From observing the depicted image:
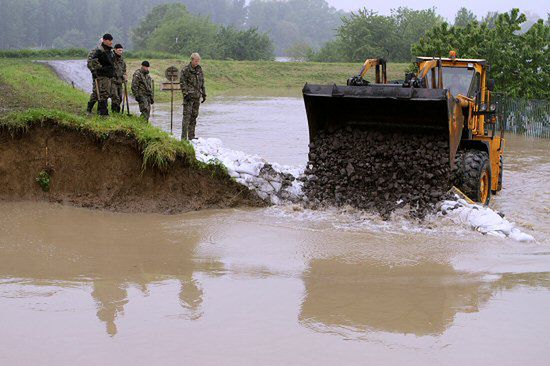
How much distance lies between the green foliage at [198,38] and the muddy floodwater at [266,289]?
227ft

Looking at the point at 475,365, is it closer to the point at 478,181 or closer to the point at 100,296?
the point at 100,296

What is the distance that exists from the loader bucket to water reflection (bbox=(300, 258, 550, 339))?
2.43 meters

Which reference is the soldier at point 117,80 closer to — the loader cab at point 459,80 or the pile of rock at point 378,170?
the pile of rock at point 378,170

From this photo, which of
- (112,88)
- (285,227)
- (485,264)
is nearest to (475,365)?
(485,264)

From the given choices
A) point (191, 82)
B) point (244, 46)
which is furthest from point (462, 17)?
point (191, 82)

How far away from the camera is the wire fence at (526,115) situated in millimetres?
23703

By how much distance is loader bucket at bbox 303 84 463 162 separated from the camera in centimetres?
1002

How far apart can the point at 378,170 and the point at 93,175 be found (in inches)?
177

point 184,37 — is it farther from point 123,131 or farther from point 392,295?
point 392,295

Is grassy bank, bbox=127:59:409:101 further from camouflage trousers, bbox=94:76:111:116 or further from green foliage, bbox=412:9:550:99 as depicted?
camouflage trousers, bbox=94:76:111:116

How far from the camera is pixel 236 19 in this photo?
183 m

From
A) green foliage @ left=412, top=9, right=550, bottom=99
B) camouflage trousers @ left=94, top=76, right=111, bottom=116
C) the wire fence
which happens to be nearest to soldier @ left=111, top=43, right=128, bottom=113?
camouflage trousers @ left=94, top=76, right=111, bottom=116

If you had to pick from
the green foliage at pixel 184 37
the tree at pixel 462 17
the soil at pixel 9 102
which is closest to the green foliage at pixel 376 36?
the tree at pixel 462 17

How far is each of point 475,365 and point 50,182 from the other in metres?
7.57
